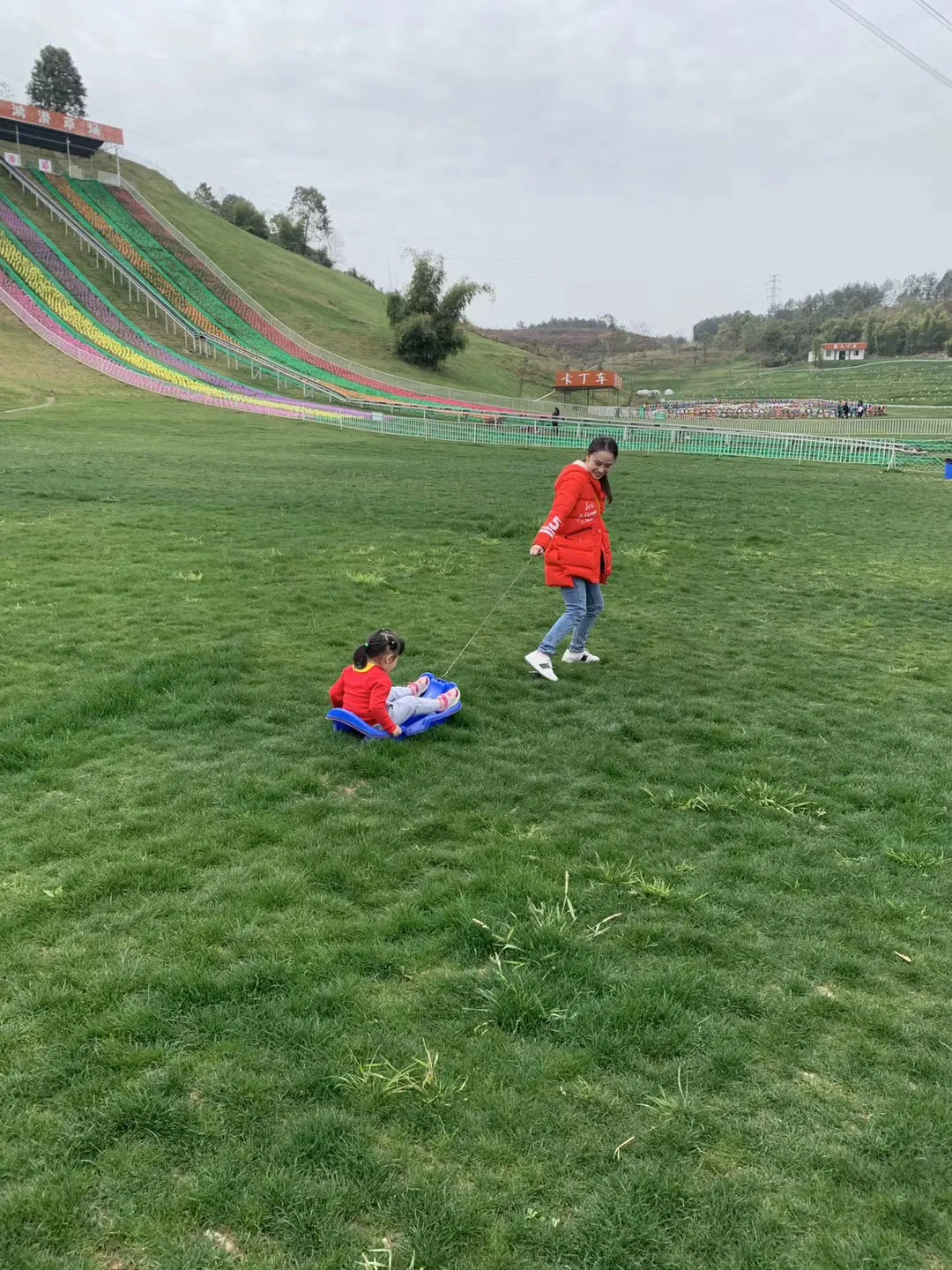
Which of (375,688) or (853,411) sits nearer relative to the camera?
(375,688)

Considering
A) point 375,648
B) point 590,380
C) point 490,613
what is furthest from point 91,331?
point 375,648

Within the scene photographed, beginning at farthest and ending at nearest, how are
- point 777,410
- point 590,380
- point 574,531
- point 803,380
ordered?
point 803,380 → point 777,410 → point 590,380 → point 574,531

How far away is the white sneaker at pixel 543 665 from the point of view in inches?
269

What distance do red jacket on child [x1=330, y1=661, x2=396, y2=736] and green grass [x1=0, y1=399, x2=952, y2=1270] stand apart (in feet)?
0.86

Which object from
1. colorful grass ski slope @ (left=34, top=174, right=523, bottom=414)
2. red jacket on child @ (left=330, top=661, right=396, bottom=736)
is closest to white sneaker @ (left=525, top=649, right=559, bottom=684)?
red jacket on child @ (left=330, top=661, right=396, bottom=736)

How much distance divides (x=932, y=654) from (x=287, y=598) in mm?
6944

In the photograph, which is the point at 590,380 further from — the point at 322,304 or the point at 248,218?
the point at 248,218

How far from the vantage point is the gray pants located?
557 cm

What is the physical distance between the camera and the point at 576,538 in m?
6.79

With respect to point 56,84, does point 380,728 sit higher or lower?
lower

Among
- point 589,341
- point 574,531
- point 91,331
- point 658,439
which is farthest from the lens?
point 589,341

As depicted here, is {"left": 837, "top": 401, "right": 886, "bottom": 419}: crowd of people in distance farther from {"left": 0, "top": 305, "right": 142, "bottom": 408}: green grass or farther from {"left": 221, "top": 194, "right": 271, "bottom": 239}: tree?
{"left": 221, "top": 194, "right": 271, "bottom": 239}: tree

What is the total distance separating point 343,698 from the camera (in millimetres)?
5469

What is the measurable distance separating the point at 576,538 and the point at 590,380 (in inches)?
2064
